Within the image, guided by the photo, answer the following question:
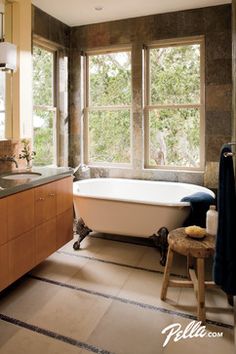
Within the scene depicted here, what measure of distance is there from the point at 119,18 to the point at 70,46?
2.64 ft

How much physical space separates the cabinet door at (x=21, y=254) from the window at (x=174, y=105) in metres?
2.21

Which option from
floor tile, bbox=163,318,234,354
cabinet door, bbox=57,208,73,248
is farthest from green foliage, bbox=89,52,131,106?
floor tile, bbox=163,318,234,354

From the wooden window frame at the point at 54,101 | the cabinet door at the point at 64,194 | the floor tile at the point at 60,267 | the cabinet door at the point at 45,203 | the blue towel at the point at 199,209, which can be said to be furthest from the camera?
the wooden window frame at the point at 54,101

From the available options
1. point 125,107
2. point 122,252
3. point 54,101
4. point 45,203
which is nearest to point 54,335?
point 45,203

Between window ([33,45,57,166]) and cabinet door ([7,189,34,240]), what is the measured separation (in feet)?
5.60

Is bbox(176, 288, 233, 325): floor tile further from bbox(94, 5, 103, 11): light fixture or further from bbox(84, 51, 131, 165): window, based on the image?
bbox(94, 5, 103, 11): light fixture

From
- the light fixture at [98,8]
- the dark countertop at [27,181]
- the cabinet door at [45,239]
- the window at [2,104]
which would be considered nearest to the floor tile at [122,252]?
the cabinet door at [45,239]

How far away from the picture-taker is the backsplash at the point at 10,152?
298 cm

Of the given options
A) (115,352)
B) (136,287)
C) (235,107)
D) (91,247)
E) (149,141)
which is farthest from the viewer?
(149,141)

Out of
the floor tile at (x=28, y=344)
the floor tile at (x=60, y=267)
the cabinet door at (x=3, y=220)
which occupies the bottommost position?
the floor tile at (x=28, y=344)

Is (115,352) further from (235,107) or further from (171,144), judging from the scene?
(171,144)

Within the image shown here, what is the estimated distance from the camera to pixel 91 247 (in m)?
3.29

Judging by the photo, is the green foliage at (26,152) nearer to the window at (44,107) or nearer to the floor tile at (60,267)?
the window at (44,107)

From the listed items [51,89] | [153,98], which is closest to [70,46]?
[51,89]
